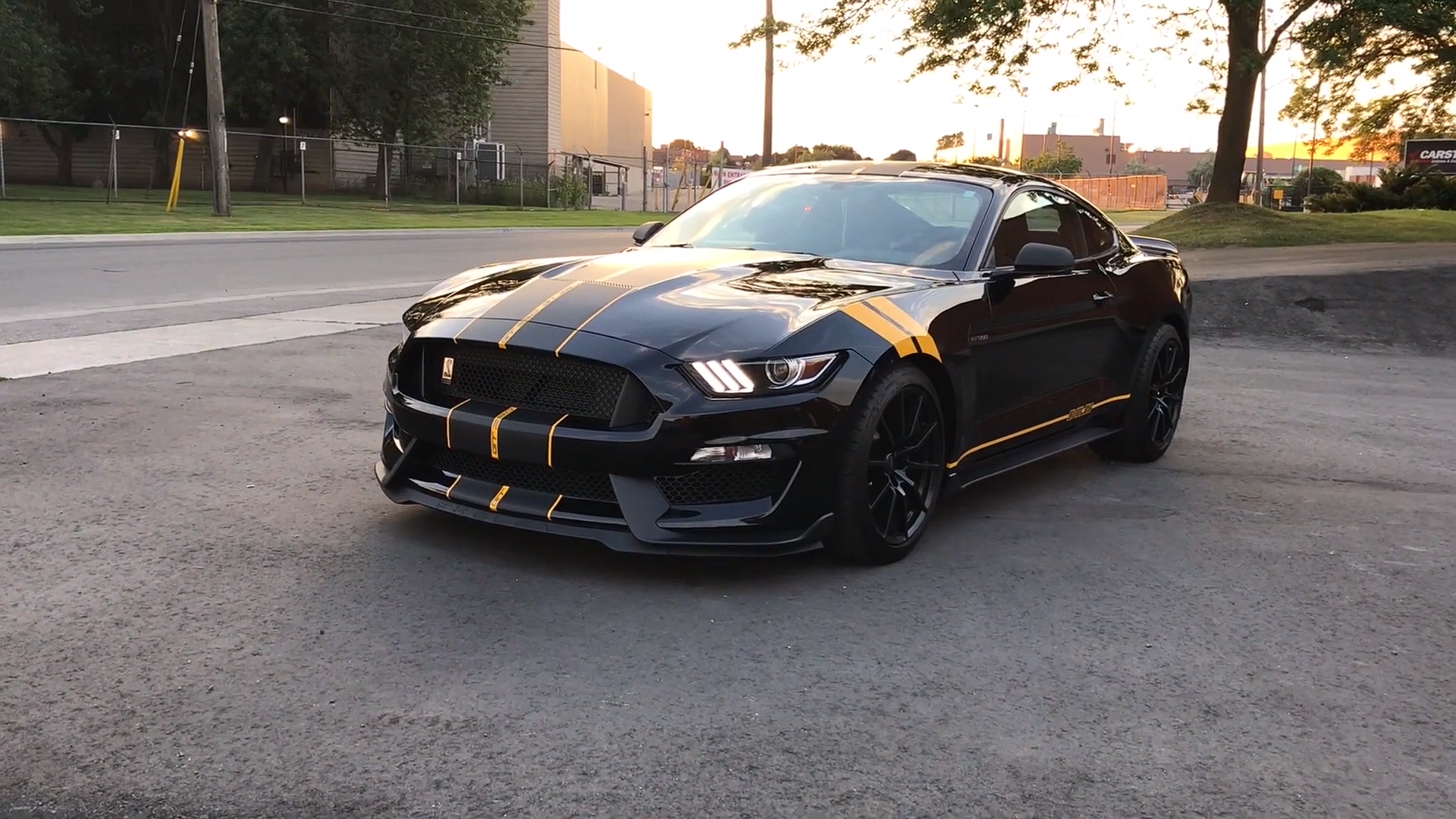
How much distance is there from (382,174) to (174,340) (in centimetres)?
3646

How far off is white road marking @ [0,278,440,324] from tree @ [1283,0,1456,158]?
12417 mm

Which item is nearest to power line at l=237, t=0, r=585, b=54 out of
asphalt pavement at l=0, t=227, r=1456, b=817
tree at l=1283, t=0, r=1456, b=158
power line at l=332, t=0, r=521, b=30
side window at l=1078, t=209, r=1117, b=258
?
power line at l=332, t=0, r=521, b=30

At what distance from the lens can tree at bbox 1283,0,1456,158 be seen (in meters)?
16.4

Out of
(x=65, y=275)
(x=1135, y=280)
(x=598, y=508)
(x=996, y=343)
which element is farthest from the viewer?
(x=65, y=275)

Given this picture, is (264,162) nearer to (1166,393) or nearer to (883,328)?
(1166,393)

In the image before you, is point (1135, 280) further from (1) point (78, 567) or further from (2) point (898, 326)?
(1) point (78, 567)

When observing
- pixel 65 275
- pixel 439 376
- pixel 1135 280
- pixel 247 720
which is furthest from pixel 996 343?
pixel 65 275

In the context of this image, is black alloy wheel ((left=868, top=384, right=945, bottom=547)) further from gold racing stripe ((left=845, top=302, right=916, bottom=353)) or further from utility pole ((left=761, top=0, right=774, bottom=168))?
utility pole ((left=761, top=0, right=774, bottom=168))

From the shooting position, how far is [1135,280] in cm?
641

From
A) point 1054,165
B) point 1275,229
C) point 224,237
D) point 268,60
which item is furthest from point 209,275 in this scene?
point 1054,165

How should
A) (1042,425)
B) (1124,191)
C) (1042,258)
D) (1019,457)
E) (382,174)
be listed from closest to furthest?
(1042,258), (1019,457), (1042,425), (382,174), (1124,191)

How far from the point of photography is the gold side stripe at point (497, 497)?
431 cm

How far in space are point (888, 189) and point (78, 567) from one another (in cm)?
364

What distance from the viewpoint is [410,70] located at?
4300 cm
